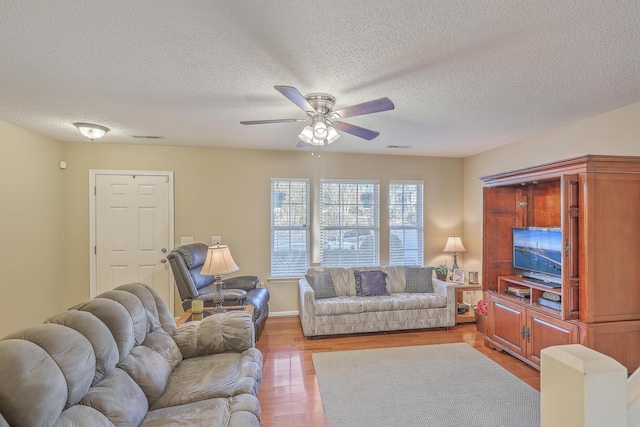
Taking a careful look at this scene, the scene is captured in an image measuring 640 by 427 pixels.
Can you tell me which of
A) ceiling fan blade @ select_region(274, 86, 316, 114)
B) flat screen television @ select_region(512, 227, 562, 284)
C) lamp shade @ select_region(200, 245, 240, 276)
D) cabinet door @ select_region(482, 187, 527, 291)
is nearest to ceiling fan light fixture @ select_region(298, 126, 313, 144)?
ceiling fan blade @ select_region(274, 86, 316, 114)

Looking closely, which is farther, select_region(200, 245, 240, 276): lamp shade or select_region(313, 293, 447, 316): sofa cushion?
select_region(313, 293, 447, 316): sofa cushion

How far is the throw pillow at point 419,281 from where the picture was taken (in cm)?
423

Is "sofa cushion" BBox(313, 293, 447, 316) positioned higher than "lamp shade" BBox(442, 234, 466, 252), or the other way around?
"lamp shade" BBox(442, 234, 466, 252)

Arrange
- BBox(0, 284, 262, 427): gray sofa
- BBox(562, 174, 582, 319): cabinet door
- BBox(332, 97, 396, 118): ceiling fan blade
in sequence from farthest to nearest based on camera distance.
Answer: BBox(562, 174, 582, 319): cabinet door < BBox(332, 97, 396, 118): ceiling fan blade < BBox(0, 284, 262, 427): gray sofa

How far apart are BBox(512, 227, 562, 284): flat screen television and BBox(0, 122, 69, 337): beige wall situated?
5624 millimetres

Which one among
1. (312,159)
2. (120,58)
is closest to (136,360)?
(120,58)

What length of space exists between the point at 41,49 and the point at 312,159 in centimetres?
Answer: 324

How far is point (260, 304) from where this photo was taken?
11.3ft

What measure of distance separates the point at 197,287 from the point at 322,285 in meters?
1.58

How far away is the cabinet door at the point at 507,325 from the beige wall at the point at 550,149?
1.39 meters

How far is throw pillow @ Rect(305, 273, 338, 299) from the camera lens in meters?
3.97

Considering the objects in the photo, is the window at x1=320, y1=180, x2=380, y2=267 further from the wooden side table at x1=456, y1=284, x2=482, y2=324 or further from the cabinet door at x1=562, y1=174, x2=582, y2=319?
the cabinet door at x1=562, y1=174, x2=582, y2=319

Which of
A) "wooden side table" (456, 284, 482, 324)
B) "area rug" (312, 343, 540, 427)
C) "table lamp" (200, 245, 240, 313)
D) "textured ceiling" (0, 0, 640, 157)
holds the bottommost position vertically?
"area rug" (312, 343, 540, 427)

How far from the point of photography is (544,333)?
2736 millimetres
